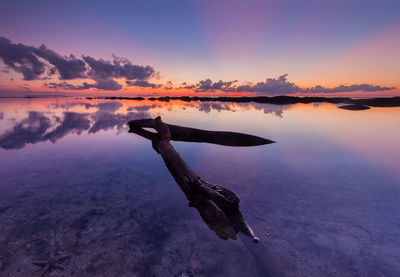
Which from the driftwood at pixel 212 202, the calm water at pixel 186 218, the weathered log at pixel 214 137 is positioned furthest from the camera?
the weathered log at pixel 214 137

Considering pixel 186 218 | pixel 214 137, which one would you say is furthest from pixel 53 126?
pixel 186 218

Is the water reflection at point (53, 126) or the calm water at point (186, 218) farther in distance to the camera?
the water reflection at point (53, 126)

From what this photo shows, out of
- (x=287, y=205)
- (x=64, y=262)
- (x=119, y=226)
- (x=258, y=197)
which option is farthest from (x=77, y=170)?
(x=287, y=205)

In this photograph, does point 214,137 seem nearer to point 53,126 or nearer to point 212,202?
point 212,202

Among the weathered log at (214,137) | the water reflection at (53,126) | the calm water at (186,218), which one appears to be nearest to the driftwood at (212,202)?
the calm water at (186,218)

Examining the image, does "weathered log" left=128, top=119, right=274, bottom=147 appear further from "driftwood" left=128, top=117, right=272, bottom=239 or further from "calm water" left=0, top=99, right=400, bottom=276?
"driftwood" left=128, top=117, right=272, bottom=239

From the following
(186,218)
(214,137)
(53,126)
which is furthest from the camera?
(53,126)

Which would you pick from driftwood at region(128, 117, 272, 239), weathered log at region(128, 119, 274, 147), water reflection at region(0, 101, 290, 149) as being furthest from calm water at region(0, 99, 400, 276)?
water reflection at region(0, 101, 290, 149)

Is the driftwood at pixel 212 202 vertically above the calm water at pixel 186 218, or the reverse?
the driftwood at pixel 212 202

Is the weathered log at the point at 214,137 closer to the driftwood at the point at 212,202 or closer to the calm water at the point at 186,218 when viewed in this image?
the calm water at the point at 186,218

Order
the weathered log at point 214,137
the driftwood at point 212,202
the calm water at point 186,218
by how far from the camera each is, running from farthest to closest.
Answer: the weathered log at point 214,137, the driftwood at point 212,202, the calm water at point 186,218

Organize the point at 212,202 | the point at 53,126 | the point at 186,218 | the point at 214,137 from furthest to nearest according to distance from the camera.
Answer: the point at 53,126, the point at 214,137, the point at 212,202, the point at 186,218

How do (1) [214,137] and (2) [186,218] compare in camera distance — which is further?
(1) [214,137]

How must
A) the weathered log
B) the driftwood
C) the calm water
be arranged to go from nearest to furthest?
the calm water → the driftwood → the weathered log
